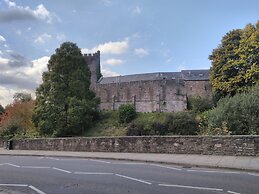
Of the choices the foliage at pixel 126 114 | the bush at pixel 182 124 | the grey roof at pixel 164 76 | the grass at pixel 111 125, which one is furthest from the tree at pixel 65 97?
the grey roof at pixel 164 76

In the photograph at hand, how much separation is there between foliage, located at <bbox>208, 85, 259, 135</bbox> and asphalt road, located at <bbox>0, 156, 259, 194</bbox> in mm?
9393

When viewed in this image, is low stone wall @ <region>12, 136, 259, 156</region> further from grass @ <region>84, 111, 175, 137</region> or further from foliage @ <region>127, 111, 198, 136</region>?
grass @ <region>84, 111, 175, 137</region>

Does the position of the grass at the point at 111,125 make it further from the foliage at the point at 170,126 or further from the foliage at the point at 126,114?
the foliage at the point at 126,114

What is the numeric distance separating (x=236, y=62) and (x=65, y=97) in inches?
919

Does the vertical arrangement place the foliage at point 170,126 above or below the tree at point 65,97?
below

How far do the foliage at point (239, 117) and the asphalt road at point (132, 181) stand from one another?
30.8ft

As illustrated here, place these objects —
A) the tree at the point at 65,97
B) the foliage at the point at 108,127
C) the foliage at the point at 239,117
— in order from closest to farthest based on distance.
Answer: the foliage at the point at 239,117 < the tree at the point at 65,97 < the foliage at the point at 108,127

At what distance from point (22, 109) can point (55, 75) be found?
361 inches

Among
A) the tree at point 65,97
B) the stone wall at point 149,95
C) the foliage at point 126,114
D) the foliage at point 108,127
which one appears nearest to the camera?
the tree at point 65,97

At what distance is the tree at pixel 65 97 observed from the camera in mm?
40656

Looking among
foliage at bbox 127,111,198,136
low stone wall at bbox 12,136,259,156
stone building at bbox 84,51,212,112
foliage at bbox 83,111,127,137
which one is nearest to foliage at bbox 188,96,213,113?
stone building at bbox 84,51,212,112

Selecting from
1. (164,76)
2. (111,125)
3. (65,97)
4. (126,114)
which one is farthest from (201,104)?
(65,97)

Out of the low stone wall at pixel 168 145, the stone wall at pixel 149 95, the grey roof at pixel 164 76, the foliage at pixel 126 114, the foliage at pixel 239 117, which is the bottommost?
the low stone wall at pixel 168 145

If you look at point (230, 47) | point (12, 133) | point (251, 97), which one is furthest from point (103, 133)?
point (251, 97)
